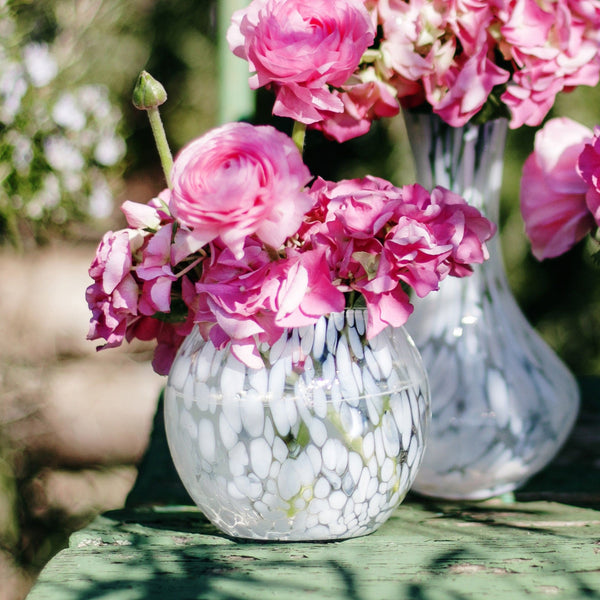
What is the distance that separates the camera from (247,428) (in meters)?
0.57

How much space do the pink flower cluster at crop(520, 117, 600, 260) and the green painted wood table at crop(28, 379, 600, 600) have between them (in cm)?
26

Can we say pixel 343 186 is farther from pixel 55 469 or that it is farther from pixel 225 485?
pixel 55 469

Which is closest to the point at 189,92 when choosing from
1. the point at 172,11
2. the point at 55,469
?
the point at 172,11

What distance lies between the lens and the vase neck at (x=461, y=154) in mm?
758

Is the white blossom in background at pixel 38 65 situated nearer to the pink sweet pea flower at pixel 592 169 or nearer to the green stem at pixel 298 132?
the green stem at pixel 298 132

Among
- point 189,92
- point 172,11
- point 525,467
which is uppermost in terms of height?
point 172,11

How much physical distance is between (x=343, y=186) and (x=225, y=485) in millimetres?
252

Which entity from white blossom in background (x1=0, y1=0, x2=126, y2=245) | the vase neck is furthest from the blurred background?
the vase neck

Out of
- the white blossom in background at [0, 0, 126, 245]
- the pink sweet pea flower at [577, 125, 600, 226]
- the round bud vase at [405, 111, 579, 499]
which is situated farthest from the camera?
the white blossom in background at [0, 0, 126, 245]

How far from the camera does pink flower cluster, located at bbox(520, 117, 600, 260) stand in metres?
0.68

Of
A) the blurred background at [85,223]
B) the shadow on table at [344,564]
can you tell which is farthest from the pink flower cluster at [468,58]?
the blurred background at [85,223]

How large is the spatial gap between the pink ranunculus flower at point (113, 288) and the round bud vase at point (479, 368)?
0.34 m

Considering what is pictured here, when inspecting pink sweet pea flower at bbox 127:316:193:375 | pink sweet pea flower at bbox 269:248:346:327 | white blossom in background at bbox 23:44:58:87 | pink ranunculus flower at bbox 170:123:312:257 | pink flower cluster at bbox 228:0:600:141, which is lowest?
pink sweet pea flower at bbox 127:316:193:375

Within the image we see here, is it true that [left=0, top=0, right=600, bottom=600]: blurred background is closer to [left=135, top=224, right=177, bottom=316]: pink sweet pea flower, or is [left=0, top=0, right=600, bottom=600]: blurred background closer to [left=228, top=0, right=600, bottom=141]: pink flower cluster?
[left=228, top=0, right=600, bottom=141]: pink flower cluster
